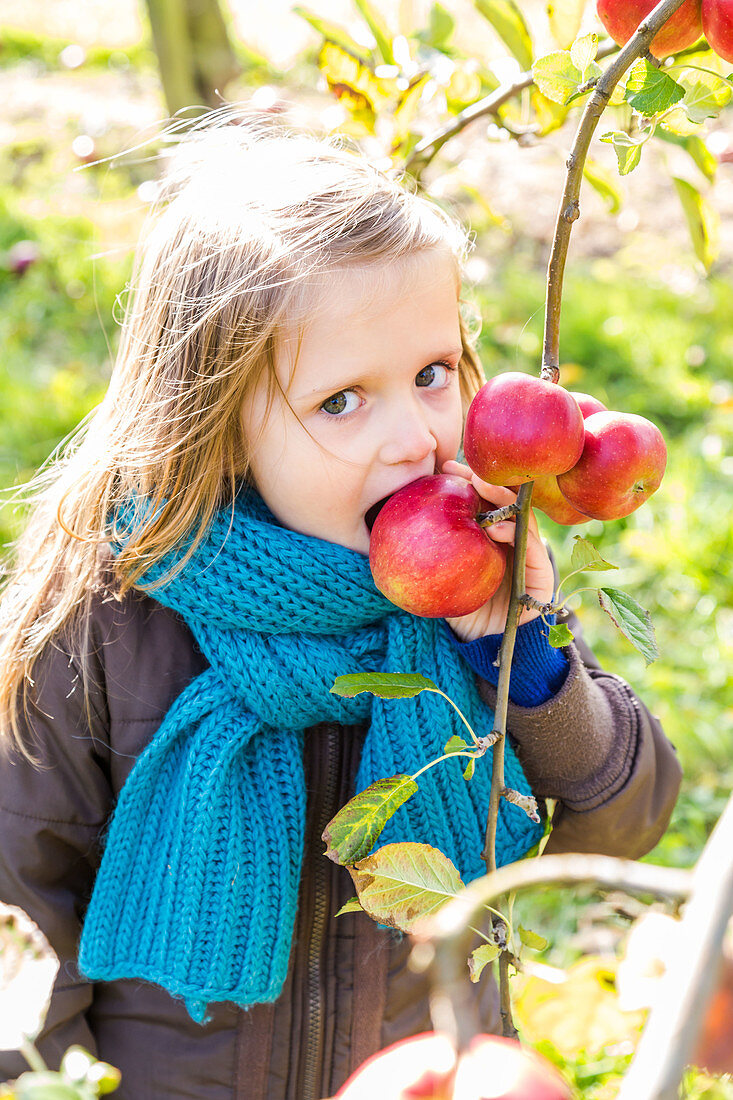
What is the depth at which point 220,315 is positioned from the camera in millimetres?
1176

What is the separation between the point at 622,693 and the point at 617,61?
2.77 feet

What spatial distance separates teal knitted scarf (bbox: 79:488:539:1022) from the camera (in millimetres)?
1139

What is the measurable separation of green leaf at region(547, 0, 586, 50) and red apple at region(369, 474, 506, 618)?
0.51m

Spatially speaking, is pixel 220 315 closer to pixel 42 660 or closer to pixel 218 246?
pixel 218 246

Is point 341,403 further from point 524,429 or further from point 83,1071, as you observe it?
point 83,1071

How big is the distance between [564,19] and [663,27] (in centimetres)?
31

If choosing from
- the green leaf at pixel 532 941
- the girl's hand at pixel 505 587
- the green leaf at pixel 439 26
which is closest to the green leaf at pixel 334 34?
the green leaf at pixel 439 26

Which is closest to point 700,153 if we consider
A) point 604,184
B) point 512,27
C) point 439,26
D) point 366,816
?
point 604,184

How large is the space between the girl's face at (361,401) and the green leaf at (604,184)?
0.89 feet

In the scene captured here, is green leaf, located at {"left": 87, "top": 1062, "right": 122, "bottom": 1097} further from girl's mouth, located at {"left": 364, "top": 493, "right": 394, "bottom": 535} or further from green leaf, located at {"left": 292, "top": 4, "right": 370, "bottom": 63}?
green leaf, located at {"left": 292, "top": 4, "right": 370, "bottom": 63}

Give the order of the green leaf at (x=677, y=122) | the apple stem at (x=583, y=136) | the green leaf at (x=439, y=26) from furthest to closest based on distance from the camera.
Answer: the green leaf at (x=439, y=26), the green leaf at (x=677, y=122), the apple stem at (x=583, y=136)

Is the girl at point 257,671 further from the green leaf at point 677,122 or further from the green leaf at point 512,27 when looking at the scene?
the green leaf at point 677,122

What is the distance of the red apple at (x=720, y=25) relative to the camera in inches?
28.8

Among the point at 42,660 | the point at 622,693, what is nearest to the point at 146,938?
the point at 42,660
